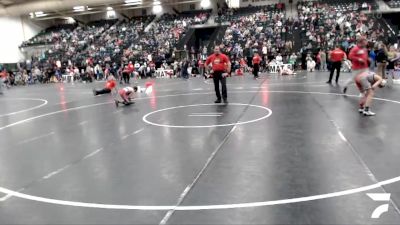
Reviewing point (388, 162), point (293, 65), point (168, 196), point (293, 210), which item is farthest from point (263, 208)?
point (293, 65)

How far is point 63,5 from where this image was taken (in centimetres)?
3966

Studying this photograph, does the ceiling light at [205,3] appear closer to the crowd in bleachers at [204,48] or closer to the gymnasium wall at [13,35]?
the crowd in bleachers at [204,48]

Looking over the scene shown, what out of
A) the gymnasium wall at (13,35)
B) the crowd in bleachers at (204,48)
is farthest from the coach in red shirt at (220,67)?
the gymnasium wall at (13,35)

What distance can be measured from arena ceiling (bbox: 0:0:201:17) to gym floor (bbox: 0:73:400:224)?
3166 centimetres

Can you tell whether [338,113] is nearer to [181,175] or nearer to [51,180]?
[181,175]

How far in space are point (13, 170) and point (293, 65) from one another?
22.4 metres

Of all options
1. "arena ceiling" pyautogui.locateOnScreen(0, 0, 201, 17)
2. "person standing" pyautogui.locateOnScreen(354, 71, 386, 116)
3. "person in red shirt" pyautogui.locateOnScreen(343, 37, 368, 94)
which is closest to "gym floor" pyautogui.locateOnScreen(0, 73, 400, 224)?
"person standing" pyautogui.locateOnScreen(354, 71, 386, 116)

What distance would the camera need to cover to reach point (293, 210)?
384 centimetres

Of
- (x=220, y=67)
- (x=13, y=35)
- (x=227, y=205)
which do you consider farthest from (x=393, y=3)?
(x=13, y=35)

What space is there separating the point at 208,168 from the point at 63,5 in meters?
38.9

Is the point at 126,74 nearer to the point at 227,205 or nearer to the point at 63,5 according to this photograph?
the point at 63,5

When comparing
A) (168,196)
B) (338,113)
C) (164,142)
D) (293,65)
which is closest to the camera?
(168,196)

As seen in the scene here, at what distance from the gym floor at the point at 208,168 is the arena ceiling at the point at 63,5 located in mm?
31663

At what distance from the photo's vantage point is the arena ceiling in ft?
128
